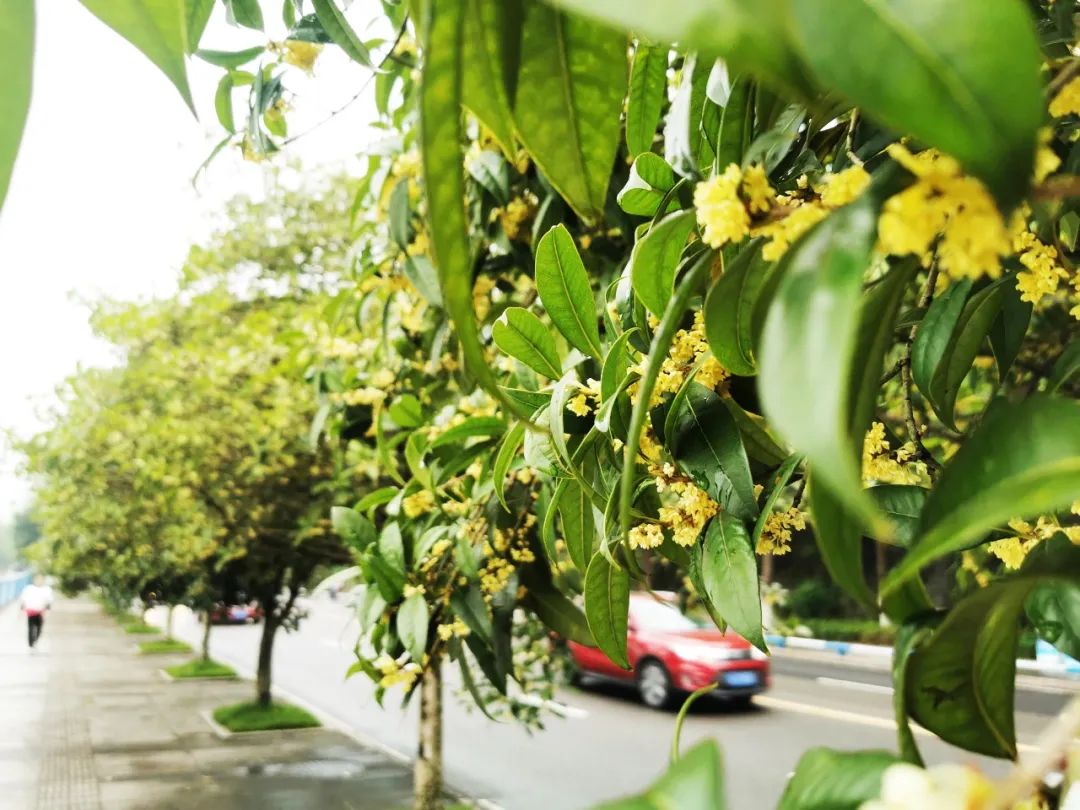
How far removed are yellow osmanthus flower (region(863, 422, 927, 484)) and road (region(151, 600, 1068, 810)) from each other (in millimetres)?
4266

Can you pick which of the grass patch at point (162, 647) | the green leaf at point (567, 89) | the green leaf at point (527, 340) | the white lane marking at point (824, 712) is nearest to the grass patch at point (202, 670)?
the grass patch at point (162, 647)

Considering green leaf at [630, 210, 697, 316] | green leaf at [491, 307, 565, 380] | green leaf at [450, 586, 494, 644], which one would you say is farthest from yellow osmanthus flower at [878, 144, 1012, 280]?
green leaf at [450, 586, 494, 644]

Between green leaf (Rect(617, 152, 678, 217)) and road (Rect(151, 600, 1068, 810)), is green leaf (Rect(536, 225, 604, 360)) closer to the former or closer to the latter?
green leaf (Rect(617, 152, 678, 217))

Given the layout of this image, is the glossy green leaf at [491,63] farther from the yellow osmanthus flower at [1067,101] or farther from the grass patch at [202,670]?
the grass patch at [202,670]

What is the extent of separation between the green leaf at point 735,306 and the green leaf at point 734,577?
0.20 metres

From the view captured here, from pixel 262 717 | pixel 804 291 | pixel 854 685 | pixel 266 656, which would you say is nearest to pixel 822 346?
pixel 804 291

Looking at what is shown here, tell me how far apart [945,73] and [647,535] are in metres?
0.63

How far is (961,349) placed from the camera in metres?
0.71

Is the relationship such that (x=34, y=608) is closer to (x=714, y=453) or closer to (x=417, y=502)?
(x=417, y=502)

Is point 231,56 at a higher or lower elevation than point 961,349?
higher

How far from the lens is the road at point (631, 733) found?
19.2ft

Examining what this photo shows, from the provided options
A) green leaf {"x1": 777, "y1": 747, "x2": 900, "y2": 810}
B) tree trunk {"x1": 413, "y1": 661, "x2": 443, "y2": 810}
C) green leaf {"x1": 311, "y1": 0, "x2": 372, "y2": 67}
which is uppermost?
green leaf {"x1": 311, "y1": 0, "x2": 372, "y2": 67}

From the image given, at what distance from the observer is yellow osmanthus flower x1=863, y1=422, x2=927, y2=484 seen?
2.39ft

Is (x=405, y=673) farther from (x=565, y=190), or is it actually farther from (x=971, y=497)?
(x=971, y=497)
